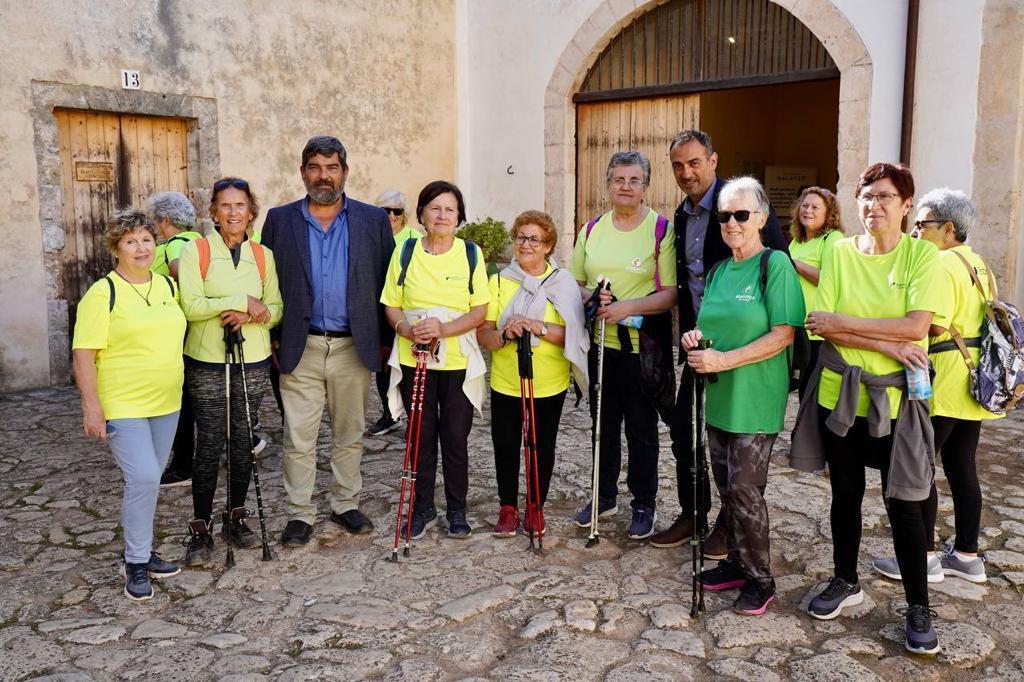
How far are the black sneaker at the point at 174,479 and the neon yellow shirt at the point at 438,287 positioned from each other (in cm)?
189

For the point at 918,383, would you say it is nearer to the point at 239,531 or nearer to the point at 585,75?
the point at 239,531

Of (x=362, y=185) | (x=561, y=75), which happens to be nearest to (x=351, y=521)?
(x=362, y=185)

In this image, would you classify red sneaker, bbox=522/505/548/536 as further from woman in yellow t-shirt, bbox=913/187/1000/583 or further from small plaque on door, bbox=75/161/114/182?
small plaque on door, bbox=75/161/114/182

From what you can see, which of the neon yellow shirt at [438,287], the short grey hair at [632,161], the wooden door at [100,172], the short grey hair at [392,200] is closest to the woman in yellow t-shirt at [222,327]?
the neon yellow shirt at [438,287]

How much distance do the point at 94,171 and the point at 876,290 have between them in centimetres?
719

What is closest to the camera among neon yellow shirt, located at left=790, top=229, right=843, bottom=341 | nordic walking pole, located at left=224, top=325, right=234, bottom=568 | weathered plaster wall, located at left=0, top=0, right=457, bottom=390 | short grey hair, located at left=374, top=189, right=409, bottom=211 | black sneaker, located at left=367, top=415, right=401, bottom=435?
nordic walking pole, located at left=224, top=325, right=234, bottom=568

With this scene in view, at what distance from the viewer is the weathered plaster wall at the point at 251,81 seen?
294 inches

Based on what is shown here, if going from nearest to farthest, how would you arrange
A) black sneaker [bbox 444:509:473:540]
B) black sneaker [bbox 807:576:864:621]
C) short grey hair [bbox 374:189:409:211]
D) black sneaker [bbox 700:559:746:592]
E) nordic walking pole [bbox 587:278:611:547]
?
1. black sneaker [bbox 807:576:864:621]
2. black sneaker [bbox 700:559:746:592]
3. nordic walking pole [bbox 587:278:611:547]
4. black sneaker [bbox 444:509:473:540]
5. short grey hair [bbox 374:189:409:211]

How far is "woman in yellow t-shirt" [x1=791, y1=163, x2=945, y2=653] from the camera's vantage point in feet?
9.96

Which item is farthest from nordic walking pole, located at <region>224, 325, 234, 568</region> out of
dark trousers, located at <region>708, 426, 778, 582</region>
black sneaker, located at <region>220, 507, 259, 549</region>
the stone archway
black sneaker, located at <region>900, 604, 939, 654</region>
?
the stone archway

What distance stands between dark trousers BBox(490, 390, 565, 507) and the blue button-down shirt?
2.73 feet

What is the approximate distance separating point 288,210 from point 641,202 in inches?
64.4

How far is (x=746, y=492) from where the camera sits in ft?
11.1

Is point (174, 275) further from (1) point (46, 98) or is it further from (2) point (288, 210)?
(1) point (46, 98)
